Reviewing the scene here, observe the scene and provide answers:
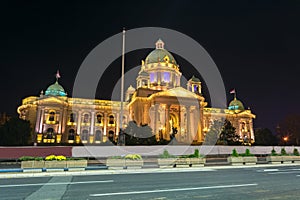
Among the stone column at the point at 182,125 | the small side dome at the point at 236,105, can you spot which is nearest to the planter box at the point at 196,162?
the stone column at the point at 182,125

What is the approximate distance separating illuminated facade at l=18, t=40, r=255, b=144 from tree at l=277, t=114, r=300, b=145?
24.9 meters

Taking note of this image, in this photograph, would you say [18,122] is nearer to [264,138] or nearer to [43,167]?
[43,167]

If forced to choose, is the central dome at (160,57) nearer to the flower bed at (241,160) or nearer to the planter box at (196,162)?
the flower bed at (241,160)

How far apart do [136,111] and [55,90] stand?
26.8 meters

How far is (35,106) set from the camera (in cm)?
6431

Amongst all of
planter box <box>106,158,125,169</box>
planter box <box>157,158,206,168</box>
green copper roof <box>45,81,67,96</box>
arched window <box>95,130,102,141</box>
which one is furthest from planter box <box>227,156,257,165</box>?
green copper roof <box>45,81,67,96</box>

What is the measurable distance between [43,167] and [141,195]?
12.1 m

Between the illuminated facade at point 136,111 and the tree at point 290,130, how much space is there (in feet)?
81.8

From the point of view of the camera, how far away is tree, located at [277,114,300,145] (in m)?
70.7

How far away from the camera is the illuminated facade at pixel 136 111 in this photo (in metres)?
58.8

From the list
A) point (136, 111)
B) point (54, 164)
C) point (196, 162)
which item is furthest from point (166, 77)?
point (54, 164)

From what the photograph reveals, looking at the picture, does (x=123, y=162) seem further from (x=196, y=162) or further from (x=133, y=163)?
(x=196, y=162)

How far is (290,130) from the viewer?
73875 millimetres

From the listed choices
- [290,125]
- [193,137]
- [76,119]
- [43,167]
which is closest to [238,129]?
[290,125]
